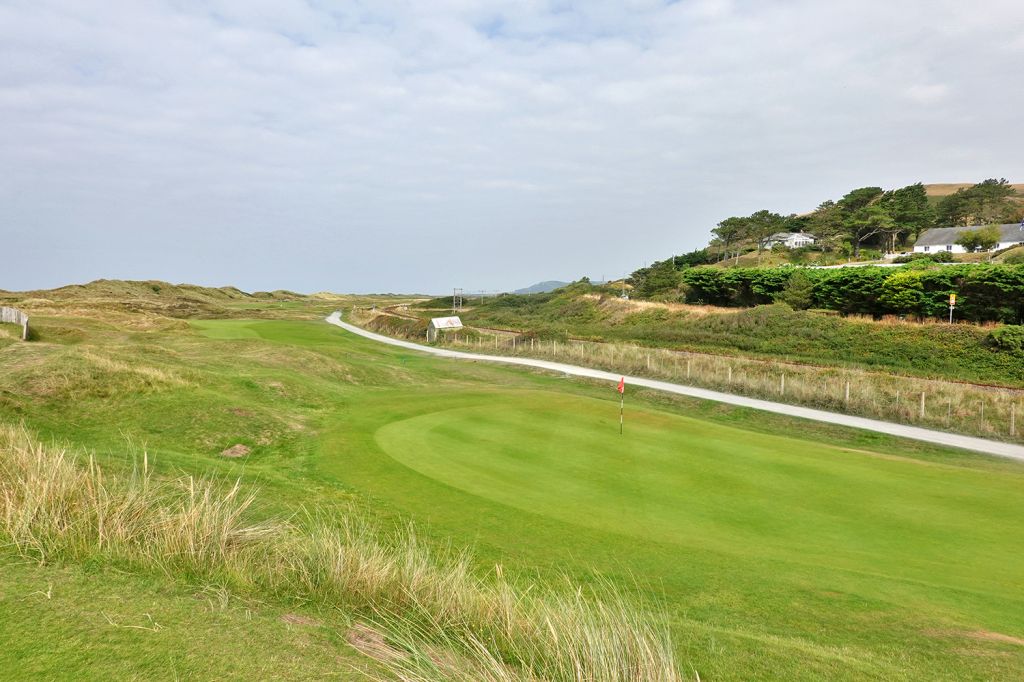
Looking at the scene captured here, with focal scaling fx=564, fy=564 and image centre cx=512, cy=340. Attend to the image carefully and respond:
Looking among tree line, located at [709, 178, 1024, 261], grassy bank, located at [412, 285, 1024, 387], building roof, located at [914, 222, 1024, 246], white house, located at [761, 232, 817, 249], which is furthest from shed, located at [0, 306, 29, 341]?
white house, located at [761, 232, 817, 249]

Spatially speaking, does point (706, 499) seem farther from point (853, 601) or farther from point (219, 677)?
point (219, 677)

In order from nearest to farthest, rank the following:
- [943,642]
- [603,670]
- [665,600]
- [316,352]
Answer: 1. [603,670]
2. [943,642]
3. [665,600]
4. [316,352]

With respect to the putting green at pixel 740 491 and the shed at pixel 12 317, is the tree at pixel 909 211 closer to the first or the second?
the putting green at pixel 740 491

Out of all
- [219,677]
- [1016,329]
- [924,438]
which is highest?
[1016,329]

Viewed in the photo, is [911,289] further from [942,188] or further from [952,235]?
[942,188]

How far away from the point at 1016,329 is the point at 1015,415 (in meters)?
14.7

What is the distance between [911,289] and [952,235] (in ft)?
141

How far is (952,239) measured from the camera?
70.1 metres

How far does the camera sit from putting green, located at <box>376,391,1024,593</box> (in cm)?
853

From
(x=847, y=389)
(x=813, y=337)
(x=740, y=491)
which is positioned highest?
(x=813, y=337)

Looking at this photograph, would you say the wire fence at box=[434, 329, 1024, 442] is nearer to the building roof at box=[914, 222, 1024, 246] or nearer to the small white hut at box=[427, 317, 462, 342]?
the small white hut at box=[427, 317, 462, 342]

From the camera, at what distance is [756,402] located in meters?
25.2

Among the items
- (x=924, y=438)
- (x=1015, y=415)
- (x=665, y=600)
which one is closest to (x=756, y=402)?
Answer: (x=924, y=438)

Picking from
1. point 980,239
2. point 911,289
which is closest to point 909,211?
point 980,239
